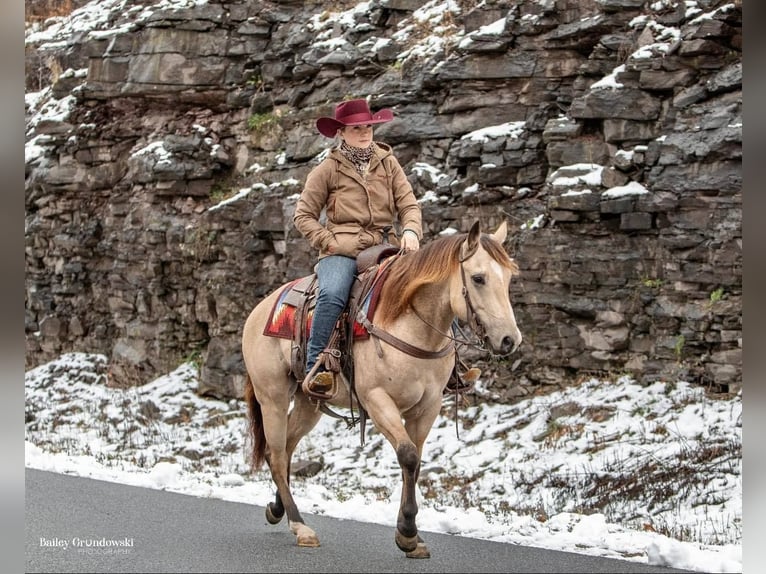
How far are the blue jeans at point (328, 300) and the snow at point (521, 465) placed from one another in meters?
1.85

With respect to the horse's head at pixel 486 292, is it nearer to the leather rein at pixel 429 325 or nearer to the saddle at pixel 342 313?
the leather rein at pixel 429 325

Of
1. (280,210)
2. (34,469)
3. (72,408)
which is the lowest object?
(72,408)

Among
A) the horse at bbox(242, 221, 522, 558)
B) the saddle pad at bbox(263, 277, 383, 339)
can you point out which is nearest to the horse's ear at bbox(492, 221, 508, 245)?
the horse at bbox(242, 221, 522, 558)

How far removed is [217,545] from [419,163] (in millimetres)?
9880

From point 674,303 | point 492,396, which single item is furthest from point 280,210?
point 674,303

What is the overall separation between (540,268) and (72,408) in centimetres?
1027

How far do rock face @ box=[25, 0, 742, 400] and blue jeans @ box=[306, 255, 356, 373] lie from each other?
6914mm

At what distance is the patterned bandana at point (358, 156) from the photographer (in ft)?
24.8

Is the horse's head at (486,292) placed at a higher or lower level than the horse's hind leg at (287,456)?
higher

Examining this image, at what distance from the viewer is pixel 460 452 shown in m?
12.9

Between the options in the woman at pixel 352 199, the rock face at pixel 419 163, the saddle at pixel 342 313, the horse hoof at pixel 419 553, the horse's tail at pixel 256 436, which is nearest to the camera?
the horse hoof at pixel 419 553

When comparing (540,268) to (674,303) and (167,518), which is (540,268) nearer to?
(674,303)

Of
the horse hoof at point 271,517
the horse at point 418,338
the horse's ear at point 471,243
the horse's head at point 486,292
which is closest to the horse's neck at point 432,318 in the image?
the horse at point 418,338

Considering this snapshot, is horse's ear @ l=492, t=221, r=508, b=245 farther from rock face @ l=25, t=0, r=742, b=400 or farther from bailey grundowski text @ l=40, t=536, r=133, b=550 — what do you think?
rock face @ l=25, t=0, r=742, b=400
